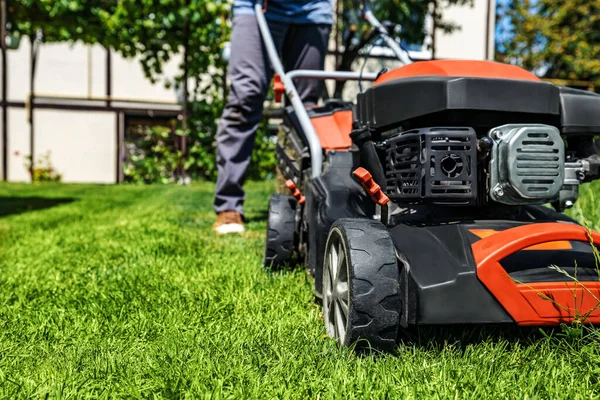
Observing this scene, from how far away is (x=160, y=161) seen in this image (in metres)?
8.55

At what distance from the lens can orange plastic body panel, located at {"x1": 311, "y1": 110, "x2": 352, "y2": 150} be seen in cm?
210

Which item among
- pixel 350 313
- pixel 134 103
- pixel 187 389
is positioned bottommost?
pixel 187 389

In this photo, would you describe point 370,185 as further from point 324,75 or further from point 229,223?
point 229,223

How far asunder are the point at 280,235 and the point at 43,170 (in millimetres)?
8884

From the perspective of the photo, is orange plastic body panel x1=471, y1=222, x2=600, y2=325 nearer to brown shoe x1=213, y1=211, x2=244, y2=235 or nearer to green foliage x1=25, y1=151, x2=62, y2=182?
brown shoe x1=213, y1=211, x2=244, y2=235

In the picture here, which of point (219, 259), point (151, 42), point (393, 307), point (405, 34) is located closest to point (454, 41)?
point (405, 34)

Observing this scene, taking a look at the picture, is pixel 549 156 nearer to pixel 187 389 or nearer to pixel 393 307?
pixel 393 307

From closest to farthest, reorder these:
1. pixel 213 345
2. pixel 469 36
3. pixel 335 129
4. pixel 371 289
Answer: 1. pixel 371 289
2. pixel 213 345
3. pixel 335 129
4. pixel 469 36

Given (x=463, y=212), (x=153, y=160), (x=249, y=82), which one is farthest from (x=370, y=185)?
(x=153, y=160)

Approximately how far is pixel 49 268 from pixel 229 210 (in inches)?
41.0

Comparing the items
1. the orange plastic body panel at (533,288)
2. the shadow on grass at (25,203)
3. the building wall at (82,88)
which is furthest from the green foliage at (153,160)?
the orange plastic body panel at (533,288)

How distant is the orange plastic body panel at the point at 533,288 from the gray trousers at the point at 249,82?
5.59 ft

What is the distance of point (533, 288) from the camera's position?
1.31 meters

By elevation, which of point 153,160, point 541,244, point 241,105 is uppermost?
point 241,105
